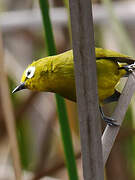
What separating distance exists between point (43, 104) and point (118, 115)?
1.03 meters

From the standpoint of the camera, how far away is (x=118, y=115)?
0.91 metres

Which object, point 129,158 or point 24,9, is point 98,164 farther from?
point 24,9

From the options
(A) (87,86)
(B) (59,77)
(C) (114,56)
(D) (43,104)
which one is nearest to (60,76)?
(B) (59,77)

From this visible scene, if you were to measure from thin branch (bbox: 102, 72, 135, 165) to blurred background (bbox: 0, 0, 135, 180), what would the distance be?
0.99 feet

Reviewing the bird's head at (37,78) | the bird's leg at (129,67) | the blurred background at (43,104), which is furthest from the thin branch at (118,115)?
the blurred background at (43,104)

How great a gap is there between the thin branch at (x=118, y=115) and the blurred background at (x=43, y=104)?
30 cm

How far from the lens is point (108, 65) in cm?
113

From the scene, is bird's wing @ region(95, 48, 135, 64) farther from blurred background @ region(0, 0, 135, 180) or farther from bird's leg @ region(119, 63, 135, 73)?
blurred background @ region(0, 0, 135, 180)

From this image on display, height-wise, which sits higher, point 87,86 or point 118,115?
point 87,86

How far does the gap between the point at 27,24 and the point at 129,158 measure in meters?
0.69

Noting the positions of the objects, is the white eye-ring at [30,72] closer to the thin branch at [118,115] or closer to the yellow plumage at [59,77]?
the yellow plumage at [59,77]

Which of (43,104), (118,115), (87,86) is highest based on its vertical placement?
(87,86)

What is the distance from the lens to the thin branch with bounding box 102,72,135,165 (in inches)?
31.3

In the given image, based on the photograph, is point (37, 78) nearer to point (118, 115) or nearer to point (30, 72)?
point (30, 72)
